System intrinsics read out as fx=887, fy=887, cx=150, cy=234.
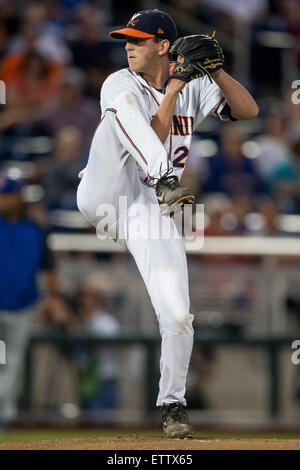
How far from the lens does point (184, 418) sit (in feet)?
13.4

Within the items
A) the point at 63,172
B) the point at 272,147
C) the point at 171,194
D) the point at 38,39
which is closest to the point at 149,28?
the point at 171,194

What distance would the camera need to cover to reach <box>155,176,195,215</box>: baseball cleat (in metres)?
3.62

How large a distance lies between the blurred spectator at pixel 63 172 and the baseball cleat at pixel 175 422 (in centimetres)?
429

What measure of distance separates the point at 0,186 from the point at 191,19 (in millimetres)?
4477

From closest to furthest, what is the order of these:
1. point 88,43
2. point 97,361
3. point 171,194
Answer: point 171,194 → point 97,361 → point 88,43

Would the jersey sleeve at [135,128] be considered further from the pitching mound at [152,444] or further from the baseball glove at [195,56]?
the pitching mound at [152,444]

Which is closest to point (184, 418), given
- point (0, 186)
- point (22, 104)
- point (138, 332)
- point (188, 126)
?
point (188, 126)

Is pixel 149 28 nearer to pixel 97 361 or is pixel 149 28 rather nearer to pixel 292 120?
pixel 97 361

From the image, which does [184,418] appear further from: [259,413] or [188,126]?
[259,413]

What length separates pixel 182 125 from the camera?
431 centimetres

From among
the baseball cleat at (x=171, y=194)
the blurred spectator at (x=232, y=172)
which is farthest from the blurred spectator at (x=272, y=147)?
the baseball cleat at (x=171, y=194)

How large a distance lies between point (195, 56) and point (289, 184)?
15.7 ft

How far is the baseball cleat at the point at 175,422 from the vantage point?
13.3 feet

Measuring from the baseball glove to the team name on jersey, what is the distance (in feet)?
1.03
